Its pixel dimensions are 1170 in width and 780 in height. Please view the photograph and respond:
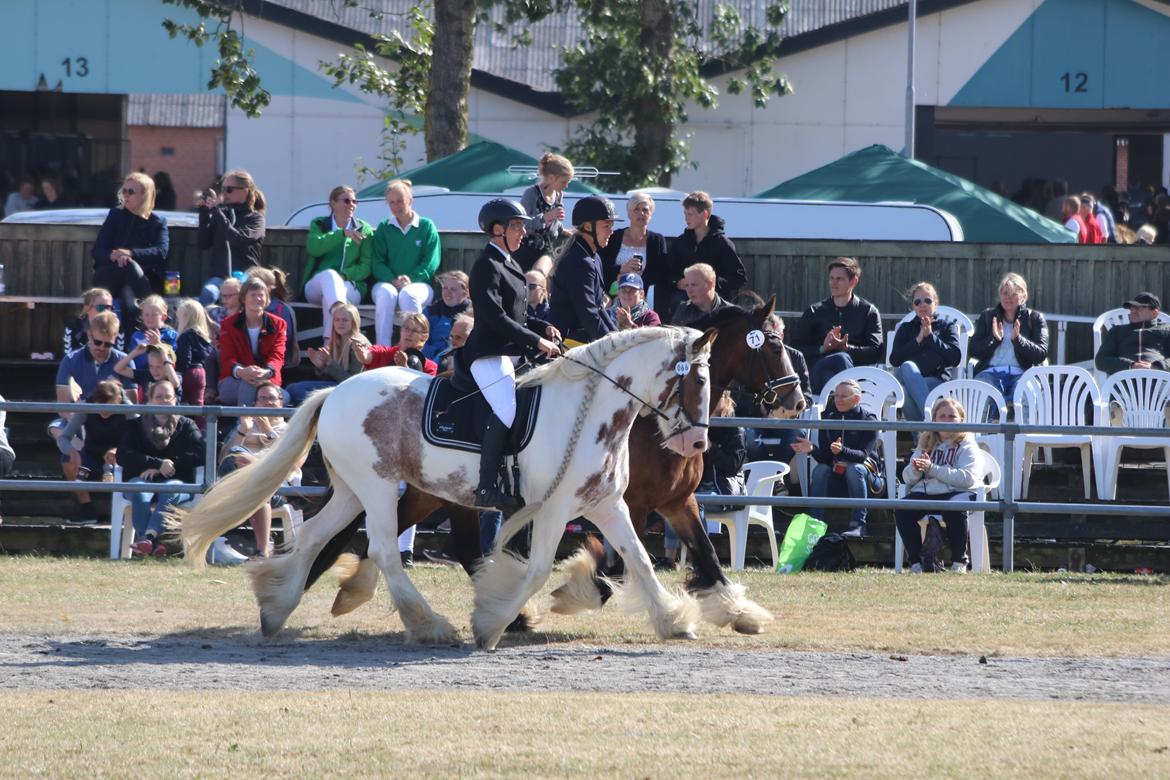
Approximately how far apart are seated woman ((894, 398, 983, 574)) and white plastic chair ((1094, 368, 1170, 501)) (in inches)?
72.8

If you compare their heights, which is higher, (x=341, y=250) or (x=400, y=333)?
(x=341, y=250)

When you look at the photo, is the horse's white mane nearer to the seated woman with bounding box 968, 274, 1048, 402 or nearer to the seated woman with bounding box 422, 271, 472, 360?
the seated woman with bounding box 422, 271, 472, 360

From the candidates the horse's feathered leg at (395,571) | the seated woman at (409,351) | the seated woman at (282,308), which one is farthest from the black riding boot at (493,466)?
the seated woman at (282,308)

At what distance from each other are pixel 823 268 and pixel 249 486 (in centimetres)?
788

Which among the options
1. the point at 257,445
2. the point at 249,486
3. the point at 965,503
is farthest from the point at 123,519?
the point at 965,503

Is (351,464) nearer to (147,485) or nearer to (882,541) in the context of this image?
(147,485)

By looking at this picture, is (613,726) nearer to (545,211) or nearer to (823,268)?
(545,211)

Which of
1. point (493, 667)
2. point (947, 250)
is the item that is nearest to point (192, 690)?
point (493, 667)

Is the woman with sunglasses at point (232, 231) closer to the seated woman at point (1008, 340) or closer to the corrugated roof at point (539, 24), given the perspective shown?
the seated woman at point (1008, 340)

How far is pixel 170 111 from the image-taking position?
42531 mm

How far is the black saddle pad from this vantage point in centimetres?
936

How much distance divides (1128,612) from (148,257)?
851 cm

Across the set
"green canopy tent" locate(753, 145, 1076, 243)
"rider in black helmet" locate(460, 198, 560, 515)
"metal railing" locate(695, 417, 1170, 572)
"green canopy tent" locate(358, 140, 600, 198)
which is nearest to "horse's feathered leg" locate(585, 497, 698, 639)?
"rider in black helmet" locate(460, 198, 560, 515)

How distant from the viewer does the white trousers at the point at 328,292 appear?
14797 millimetres
